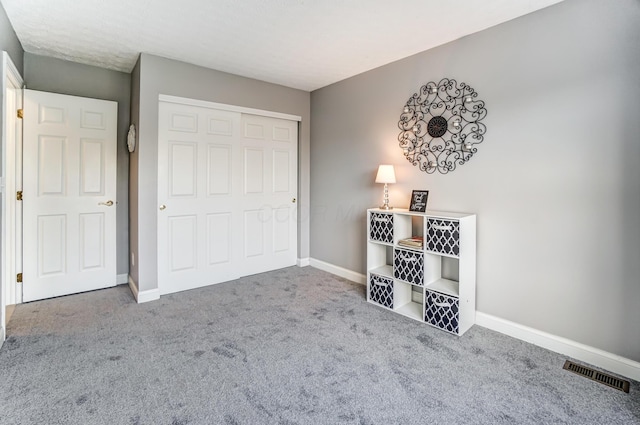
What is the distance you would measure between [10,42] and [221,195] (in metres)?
2.12

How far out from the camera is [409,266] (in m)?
2.86

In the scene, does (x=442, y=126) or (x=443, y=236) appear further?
(x=442, y=126)

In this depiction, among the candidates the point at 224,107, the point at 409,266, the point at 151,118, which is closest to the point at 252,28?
the point at 224,107

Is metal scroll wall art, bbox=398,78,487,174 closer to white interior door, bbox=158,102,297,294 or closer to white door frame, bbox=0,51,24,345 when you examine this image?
white interior door, bbox=158,102,297,294

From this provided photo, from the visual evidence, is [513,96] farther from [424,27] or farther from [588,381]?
[588,381]

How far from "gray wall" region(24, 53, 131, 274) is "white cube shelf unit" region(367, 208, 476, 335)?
9.14ft

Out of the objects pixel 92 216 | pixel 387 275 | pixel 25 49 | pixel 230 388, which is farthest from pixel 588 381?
pixel 25 49

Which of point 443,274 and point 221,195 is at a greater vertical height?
point 221,195

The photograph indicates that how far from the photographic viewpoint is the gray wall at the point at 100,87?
3232 mm

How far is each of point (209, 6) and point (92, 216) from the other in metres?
2.54

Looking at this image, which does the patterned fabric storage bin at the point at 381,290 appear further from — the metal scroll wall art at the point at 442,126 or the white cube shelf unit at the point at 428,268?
the metal scroll wall art at the point at 442,126

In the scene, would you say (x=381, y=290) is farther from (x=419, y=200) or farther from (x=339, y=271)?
(x=339, y=271)

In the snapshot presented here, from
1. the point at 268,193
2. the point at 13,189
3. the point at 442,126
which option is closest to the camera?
the point at 442,126

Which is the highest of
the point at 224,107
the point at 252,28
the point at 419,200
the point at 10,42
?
the point at 252,28
